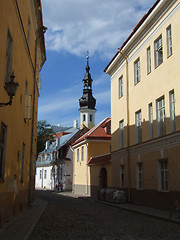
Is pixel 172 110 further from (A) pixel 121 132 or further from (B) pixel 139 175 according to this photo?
(A) pixel 121 132

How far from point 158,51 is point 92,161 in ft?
54.3

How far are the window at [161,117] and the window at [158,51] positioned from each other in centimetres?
209

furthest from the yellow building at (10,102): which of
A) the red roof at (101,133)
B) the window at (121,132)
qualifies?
the red roof at (101,133)

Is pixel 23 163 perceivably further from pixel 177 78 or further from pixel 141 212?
pixel 177 78

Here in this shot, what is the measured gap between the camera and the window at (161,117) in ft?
53.5

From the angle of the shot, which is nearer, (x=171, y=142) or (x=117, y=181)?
(x=171, y=142)

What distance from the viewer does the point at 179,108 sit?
47.3ft

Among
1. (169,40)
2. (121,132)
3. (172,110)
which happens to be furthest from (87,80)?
(172,110)

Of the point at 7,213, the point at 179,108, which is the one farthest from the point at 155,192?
the point at 7,213

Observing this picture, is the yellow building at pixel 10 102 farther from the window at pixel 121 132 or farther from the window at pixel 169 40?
the window at pixel 121 132

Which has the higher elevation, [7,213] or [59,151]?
[59,151]

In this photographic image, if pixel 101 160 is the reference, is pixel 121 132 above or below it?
above

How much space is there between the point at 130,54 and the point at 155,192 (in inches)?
369

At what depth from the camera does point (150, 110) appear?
17969 mm
